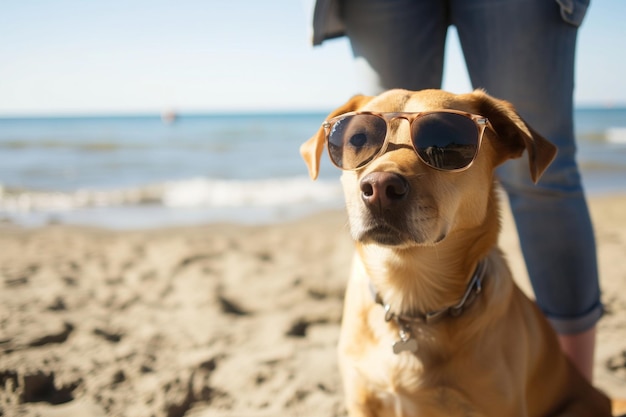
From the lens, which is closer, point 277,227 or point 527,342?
point 527,342

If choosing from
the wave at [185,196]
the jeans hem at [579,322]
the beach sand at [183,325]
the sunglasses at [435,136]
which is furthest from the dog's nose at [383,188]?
the wave at [185,196]

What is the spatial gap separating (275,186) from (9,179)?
561 cm

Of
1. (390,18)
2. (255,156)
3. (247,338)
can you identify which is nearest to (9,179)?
(255,156)

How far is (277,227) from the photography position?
6.71 metres

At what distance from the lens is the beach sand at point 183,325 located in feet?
8.54

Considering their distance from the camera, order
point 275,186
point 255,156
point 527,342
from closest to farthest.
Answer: point 527,342, point 275,186, point 255,156

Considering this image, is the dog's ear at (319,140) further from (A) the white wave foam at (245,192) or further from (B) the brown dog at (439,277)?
(A) the white wave foam at (245,192)

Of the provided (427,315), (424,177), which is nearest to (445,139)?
(424,177)

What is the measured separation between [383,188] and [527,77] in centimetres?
95

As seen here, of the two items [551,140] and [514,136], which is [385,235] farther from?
[551,140]

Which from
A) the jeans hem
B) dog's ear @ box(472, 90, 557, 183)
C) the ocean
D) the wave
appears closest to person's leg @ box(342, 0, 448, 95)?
dog's ear @ box(472, 90, 557, 183)

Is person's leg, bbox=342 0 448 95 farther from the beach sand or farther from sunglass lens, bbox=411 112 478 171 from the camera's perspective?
the beach sand

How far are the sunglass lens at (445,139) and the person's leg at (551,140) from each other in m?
0.50

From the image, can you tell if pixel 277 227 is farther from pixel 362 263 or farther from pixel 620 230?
pixel 362 263
